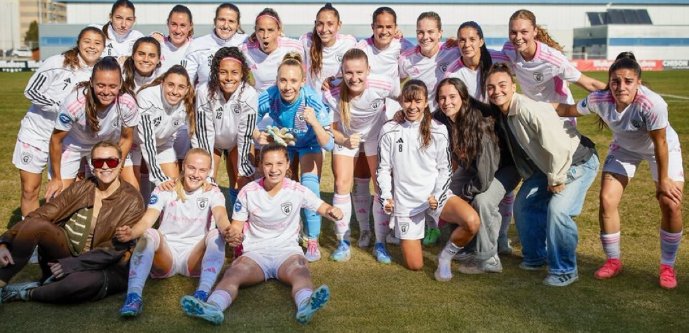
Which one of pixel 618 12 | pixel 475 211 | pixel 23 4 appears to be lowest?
pixel 475 211

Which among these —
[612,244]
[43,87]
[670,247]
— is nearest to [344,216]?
[612,244]

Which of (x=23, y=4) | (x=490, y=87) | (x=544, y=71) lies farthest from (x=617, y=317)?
(x=23, y=4)

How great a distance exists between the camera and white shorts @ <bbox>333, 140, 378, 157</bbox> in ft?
19.4

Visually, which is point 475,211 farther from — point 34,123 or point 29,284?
point 34,123

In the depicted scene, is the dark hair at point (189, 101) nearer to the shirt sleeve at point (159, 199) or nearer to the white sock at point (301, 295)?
the shirt sleeve at point (159, 199)

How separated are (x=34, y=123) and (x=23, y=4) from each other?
120409 millimetres

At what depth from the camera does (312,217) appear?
18.7ft

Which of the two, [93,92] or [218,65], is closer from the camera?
[93,92]

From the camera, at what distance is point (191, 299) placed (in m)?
4.01

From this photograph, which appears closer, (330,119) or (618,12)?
(330,119)

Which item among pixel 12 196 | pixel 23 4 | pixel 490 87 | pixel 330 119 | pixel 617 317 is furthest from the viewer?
pixel 23 4

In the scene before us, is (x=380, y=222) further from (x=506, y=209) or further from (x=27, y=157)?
(x=27, y=157)

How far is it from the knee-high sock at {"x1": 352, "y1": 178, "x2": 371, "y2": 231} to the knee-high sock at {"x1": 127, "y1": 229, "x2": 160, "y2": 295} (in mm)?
2089

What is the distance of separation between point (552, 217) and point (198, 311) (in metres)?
2.57
